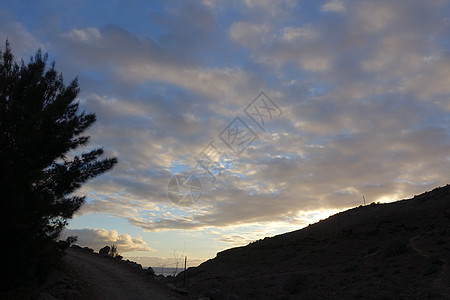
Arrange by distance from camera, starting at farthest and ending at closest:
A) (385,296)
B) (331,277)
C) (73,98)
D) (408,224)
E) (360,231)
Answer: (360,231), (408,224), (331,277), (385,296), (73,98)

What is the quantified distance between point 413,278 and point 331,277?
21.7ft

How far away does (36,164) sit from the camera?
12.4 metres

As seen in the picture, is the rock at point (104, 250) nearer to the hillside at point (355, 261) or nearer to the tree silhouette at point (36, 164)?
the hillside at point (355, 261)

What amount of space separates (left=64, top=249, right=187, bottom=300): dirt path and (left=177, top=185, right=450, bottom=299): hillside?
7.89 meters

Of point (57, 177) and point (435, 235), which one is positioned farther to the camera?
point (435, 235)

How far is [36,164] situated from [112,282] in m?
8.63

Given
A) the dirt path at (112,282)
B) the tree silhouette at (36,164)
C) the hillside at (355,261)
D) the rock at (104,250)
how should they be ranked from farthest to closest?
the rock at (104,250)
the hillside at (355,261)
the dirt path at (112,282)
the tree silhouette at (36,164)

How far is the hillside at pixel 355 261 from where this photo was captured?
71.4 ft

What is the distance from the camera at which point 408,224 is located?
36.9 m

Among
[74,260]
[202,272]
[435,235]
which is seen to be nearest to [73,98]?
[74,260]

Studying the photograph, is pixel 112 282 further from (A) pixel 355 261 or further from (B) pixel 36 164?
(A) pixel 355 261

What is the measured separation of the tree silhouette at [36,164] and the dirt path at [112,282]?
9.87ft

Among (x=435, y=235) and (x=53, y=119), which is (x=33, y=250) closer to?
(x=53, y=119)

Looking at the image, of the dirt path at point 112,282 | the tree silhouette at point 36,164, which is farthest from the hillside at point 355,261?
the tree silhouette at point 36,164
